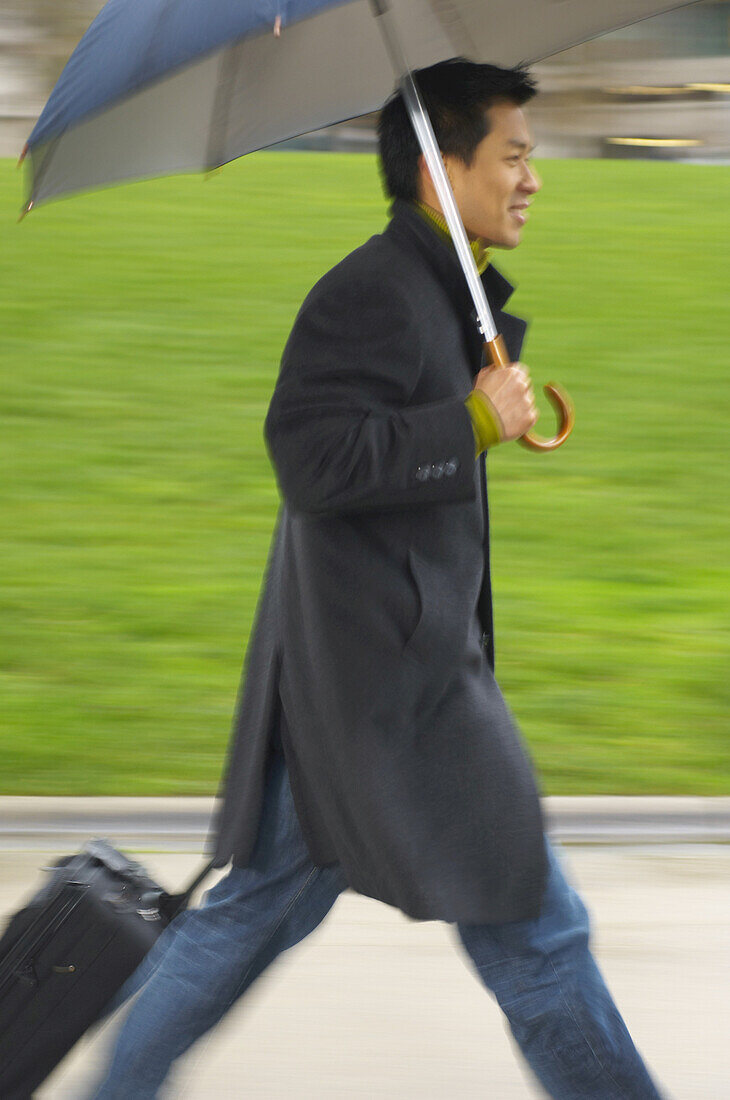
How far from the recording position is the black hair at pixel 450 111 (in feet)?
7.55

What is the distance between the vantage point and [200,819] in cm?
412

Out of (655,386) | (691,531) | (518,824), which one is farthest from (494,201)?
(655,386)

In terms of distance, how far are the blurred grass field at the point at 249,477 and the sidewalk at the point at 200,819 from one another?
0.18m

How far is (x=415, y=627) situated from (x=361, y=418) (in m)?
0.29

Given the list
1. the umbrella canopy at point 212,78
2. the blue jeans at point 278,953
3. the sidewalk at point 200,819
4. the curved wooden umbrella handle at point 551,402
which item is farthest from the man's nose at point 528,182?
the sidewalk at point 200,819

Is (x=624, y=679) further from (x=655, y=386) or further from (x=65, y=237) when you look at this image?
(x=65, y=237)

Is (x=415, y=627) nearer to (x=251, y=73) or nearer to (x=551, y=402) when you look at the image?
(x=551, y=402)

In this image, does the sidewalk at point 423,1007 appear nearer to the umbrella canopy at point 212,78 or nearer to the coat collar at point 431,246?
the coat collar at point 431,246

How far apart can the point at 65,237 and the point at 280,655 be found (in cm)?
894

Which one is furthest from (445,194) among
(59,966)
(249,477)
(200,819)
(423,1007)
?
(249,477)

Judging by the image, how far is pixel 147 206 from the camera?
11.6 m

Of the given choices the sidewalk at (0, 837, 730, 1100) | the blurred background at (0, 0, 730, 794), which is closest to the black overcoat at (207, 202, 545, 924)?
the sidewalk at (0, 837, 730, 1100)

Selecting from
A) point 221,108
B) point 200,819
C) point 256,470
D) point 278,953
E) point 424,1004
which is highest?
point 221,108

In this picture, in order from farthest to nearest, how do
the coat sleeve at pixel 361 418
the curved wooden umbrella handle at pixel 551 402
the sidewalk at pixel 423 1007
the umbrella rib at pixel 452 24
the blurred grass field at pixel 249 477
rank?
the blurred grass field at pixel 249 477 → the sidewalk at pixel 423 1007 → the umbrella rib at pixel 452 24 → the curved wooden umbrella handle at pixel 551 402 → the coat sleeve at pixel 361 418
